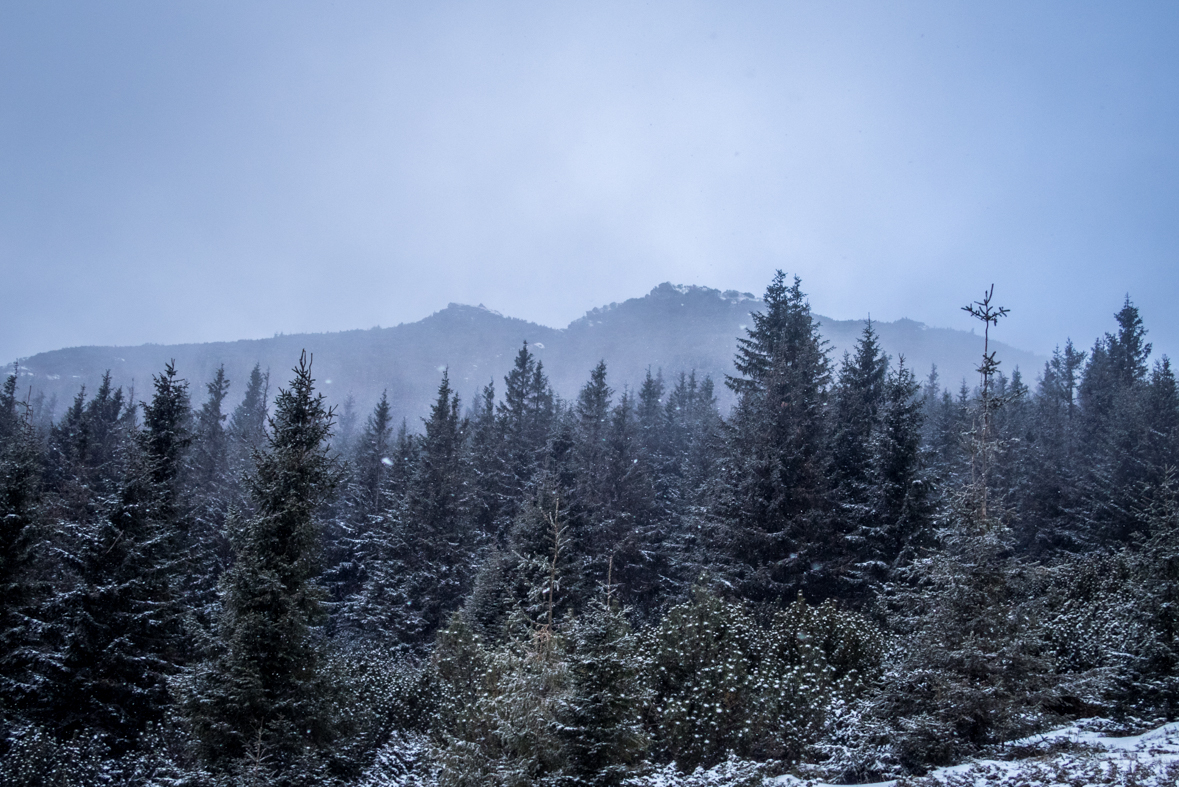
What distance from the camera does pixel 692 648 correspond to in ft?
42.3

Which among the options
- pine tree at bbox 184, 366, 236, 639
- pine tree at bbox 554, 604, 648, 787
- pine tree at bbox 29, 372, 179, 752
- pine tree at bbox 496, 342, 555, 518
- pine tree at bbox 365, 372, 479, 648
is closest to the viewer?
pine tree at bbox 554, 604, 648, 787

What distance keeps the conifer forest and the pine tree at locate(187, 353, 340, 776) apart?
5 cm

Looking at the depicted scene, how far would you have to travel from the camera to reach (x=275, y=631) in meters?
10.4

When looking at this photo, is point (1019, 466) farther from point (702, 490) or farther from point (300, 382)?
point (300, 382)

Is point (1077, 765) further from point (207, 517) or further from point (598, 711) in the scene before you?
point (207, 517)

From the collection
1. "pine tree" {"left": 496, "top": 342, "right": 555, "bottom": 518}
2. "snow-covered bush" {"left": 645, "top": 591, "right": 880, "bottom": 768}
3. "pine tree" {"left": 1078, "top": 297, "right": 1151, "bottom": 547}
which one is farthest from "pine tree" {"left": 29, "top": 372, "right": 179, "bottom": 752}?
"pine tree" {"left": 1078, "top": 297, "right": 1151, "bottom": 547}

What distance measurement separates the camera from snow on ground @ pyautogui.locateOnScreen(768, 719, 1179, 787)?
6.91m

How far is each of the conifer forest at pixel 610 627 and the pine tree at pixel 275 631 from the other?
53 mm

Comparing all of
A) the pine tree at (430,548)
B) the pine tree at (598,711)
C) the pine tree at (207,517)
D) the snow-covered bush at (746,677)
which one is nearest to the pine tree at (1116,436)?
the snow-covered bush at (746,677)

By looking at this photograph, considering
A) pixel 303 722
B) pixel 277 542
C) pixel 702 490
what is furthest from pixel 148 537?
pixel 702 490

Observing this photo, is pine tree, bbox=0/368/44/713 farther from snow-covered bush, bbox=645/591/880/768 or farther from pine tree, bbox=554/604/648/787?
snow-covered bush, bbox=645/591/880/768

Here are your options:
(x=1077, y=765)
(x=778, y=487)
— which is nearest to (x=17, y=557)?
(x=1077, y=765)

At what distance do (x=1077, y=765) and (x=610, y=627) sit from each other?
6144 mm

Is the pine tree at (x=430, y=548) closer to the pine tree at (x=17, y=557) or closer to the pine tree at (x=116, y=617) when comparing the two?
the pine tree at (x=116, y=617)
